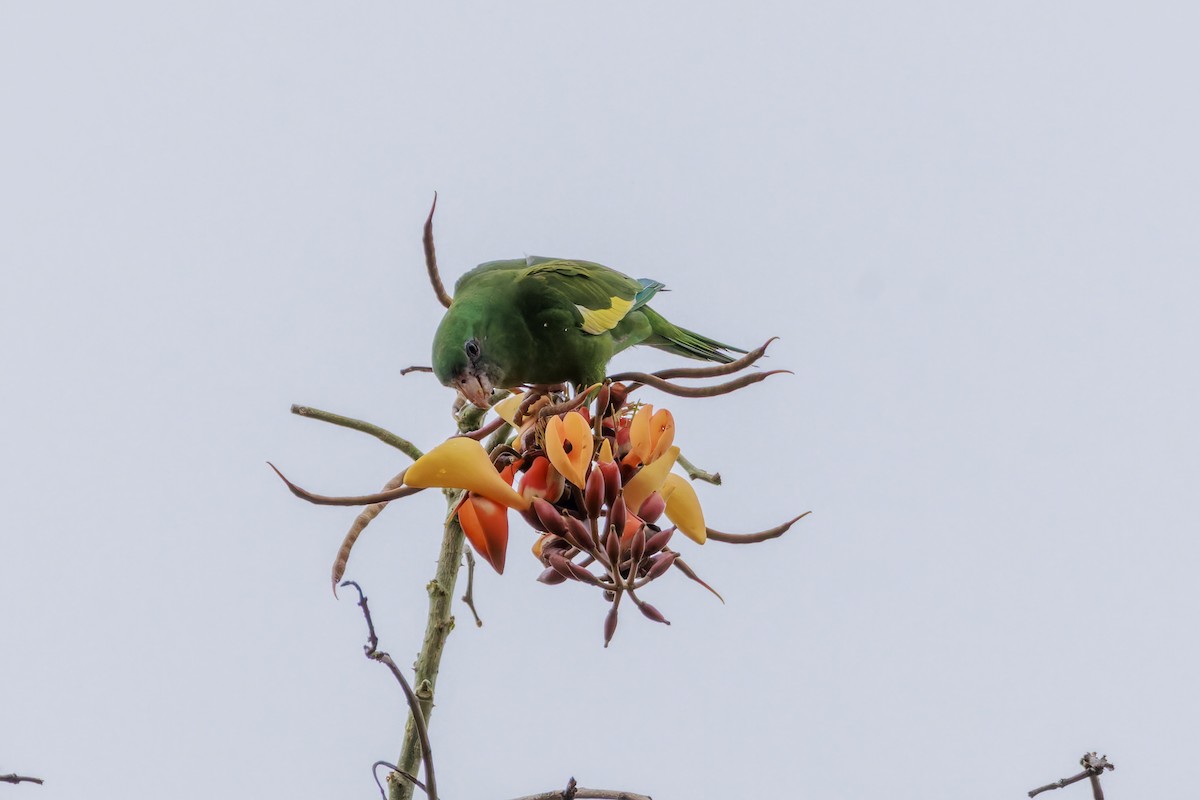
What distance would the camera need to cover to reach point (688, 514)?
2.38 m

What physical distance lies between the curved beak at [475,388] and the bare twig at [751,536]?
0.85 meters

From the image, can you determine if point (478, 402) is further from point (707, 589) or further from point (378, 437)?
point (707, 589)

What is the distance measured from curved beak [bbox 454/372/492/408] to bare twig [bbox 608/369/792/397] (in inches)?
22.5

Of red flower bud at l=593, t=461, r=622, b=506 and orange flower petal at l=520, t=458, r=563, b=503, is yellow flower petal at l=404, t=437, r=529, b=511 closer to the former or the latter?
orange flower petal at l=520, t=458, r=563, b=503

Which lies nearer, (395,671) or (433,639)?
(395,671)

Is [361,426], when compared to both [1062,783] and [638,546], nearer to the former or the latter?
[638,546]

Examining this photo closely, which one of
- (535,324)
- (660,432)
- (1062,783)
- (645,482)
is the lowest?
(1062,783)

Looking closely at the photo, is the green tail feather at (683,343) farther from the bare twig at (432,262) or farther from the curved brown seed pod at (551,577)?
the curved brown seed pod at (551,577)

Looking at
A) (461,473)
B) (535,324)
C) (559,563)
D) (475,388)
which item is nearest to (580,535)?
(559,563)

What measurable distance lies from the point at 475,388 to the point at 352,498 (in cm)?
86

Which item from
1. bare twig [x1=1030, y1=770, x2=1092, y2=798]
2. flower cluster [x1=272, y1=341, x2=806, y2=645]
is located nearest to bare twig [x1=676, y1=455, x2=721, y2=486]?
flower cluster [x1=272, y1=341, x2=806, y2=645]

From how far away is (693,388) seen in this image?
2.46 meters

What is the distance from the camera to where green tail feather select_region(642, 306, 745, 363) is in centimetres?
390

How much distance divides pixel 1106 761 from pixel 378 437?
1600mm
